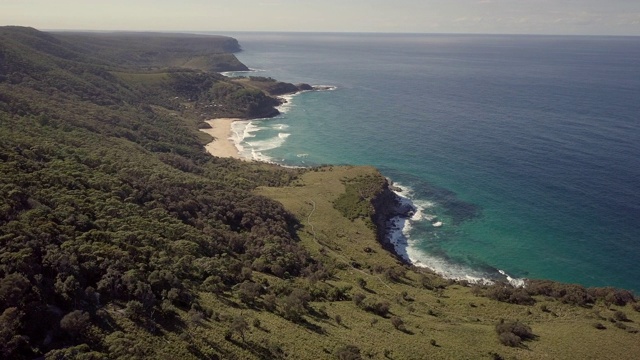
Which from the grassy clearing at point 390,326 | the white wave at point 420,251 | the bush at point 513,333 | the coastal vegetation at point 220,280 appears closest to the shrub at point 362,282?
the grassy clearing at point 390,326

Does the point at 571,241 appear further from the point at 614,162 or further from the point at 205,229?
the point at 205,229

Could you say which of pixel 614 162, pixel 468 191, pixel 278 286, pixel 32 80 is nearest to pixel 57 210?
pixel 278 286

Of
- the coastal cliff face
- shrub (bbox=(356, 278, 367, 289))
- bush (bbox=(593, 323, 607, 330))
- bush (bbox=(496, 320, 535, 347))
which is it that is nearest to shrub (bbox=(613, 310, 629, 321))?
bush (bbox=(593, 323, 607, 330))

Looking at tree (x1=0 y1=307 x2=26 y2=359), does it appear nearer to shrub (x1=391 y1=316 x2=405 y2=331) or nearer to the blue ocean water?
shrub (x1=391 y1=316 x2=405 y2=331)

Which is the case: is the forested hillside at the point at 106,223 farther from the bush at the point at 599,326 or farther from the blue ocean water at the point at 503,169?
the bush at the point at 599,326

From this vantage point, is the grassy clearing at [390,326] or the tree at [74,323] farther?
the grassy clearing at [390,326]
